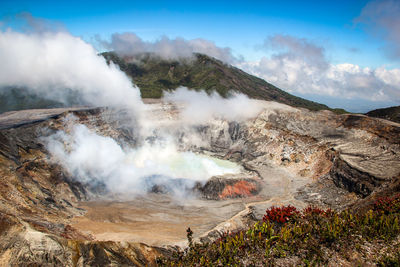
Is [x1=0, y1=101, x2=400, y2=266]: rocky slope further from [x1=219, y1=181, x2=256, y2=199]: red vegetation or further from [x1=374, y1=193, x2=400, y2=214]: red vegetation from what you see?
[x1=374, y1=193, x2=400, y2=214]: red vegetation

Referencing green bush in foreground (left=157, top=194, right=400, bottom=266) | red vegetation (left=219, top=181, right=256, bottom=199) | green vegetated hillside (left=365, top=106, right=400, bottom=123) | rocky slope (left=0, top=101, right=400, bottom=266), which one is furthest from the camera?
green vegetated hillside (left=365, top=106, right=400, bottom=123)

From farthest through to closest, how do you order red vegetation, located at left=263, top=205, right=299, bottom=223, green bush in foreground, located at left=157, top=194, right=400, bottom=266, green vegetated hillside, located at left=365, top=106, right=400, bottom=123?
green vegetated hillside, located at left=365, top=106, right=400, bottom=123
red vegetation, located at left=263, top=205, right=299, bottom=223
green bush in foreground, located at left=157, top=194, right=400, bottom=266

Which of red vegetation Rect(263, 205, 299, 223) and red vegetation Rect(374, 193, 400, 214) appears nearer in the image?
red vegetation Rect(374, 193, 400, 214)

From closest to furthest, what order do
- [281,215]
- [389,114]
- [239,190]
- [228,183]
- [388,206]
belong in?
[388,206] < [281,215] < [239,190] < [228,183] < [389,114]

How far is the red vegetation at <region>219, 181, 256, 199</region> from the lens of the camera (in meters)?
39.1

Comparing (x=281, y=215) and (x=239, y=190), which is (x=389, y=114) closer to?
(x=239, y=190)

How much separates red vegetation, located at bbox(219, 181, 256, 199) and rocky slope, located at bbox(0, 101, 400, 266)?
0.33 m

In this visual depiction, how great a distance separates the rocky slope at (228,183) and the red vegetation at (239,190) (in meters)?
0.33

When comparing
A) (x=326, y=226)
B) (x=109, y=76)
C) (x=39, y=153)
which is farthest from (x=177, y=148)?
(x=326, y=226)

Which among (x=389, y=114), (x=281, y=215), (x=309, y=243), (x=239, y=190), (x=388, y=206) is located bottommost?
(x=239, y=190)

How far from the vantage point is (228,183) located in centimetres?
4053

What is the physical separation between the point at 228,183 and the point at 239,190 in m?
2.05

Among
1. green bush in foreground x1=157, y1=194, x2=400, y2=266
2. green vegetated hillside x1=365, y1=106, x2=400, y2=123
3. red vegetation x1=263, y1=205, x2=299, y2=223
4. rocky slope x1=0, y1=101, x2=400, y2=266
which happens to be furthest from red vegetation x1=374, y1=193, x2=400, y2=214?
A: green vegetated hillside x1=365, y1=106, x2=400, y2=123

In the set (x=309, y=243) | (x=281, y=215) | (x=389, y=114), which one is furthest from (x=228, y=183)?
(x=389, y=114)
